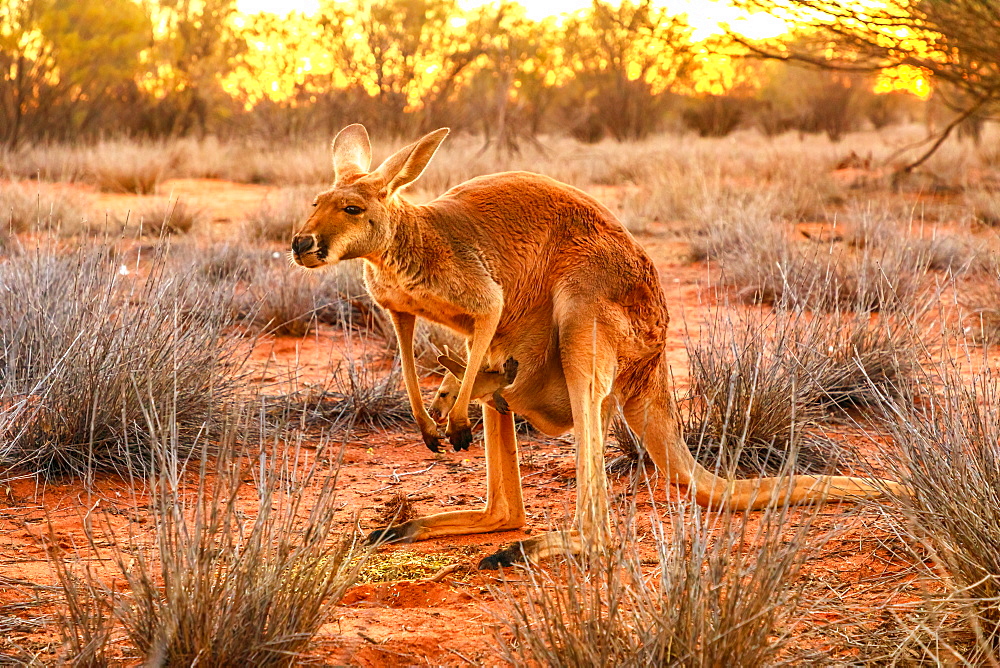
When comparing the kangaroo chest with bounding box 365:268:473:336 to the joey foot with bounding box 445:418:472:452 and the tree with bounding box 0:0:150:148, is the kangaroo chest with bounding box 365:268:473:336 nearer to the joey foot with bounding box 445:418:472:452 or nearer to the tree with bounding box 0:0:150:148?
the joey foot with bounding box 445:418:472:452

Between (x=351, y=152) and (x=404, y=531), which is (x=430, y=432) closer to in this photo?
(x=404, y=531)

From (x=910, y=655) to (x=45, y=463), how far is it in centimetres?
343

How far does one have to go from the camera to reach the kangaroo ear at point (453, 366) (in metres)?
4.04

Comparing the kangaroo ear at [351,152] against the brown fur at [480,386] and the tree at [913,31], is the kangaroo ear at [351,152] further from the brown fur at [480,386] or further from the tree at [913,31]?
the tree at [913,31]

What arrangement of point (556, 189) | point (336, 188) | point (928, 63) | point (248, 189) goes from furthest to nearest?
point (248, 189) → point (928, 63) → point (556, 189) → point (336, 188)

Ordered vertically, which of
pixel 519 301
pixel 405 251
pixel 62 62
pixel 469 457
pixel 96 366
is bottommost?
pixel 469 457

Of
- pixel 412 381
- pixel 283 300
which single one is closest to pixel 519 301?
pixel 412 381

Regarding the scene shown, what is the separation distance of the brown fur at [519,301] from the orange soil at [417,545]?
0.58ft

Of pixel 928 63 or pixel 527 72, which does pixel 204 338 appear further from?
pixel 527 72

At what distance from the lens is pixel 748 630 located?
246 centimetres

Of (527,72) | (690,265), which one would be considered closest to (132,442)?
(690,265)

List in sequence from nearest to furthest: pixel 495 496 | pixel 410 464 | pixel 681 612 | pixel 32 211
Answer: pixel 681 612 < pixel 495 496 < pixel 410 464 < pixel 32 211

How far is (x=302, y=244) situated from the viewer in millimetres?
3527

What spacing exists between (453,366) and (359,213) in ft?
2.39
